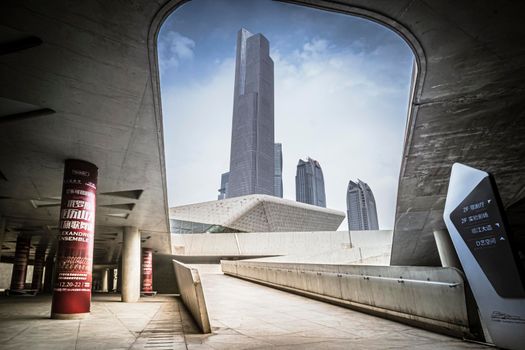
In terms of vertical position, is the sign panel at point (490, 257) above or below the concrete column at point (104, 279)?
above

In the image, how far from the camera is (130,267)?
21.1 metres

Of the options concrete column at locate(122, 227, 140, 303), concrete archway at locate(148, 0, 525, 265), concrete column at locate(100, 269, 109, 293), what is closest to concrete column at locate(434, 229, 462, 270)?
concrete archway at locate(148, 0, 525, 265)

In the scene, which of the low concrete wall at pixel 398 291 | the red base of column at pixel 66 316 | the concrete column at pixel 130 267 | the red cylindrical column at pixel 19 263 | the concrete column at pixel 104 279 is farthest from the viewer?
the concrete column at pixel 104 279

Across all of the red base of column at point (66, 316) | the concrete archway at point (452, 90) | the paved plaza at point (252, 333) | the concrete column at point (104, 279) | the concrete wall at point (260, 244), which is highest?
the concrete archway at point (452, 90)

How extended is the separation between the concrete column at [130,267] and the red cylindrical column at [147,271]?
962 centimetres

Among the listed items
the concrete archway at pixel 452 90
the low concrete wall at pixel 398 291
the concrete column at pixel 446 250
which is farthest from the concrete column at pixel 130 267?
the concrete column at pixel 446 250

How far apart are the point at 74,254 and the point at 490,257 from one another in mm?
10548

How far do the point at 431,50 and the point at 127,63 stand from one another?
6573mm

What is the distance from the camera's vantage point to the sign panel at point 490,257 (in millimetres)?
4090

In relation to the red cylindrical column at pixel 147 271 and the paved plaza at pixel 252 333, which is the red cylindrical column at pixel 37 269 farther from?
the paved plaza at pixel 252 333

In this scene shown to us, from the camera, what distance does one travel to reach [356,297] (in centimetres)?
815

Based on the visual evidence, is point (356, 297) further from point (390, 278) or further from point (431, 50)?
point (431, 50)

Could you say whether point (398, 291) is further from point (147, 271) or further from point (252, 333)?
point (147, 271)

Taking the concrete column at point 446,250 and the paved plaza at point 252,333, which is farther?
the concrete column at point 446,250
